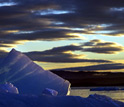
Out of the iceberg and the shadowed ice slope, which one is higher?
the shadowed ice slope

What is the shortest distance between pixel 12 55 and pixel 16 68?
2.49ft

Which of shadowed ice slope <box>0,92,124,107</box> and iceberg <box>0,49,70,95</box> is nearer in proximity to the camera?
shadowed ice slope <box>0,92,124,107</box>

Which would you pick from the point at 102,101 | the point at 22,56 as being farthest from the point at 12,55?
the point at 102,101

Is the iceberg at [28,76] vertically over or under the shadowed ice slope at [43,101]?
under

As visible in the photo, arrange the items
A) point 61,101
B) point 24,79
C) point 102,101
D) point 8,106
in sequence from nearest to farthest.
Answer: point 8,106
point 61,101
point 102,101
point 24,79

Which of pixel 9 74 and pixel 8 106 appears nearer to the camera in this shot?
pixel 8 106

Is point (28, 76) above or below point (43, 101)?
below

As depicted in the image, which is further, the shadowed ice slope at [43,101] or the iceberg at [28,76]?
the iceberg at [28,76]

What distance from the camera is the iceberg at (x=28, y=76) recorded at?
14727 mm

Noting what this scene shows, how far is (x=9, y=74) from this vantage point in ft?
48.9

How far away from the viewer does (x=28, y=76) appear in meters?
15.0

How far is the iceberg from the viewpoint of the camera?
1473cm

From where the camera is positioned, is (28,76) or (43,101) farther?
(28,76)

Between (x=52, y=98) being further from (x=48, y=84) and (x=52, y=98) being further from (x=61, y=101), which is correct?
(x=48, y=84)
